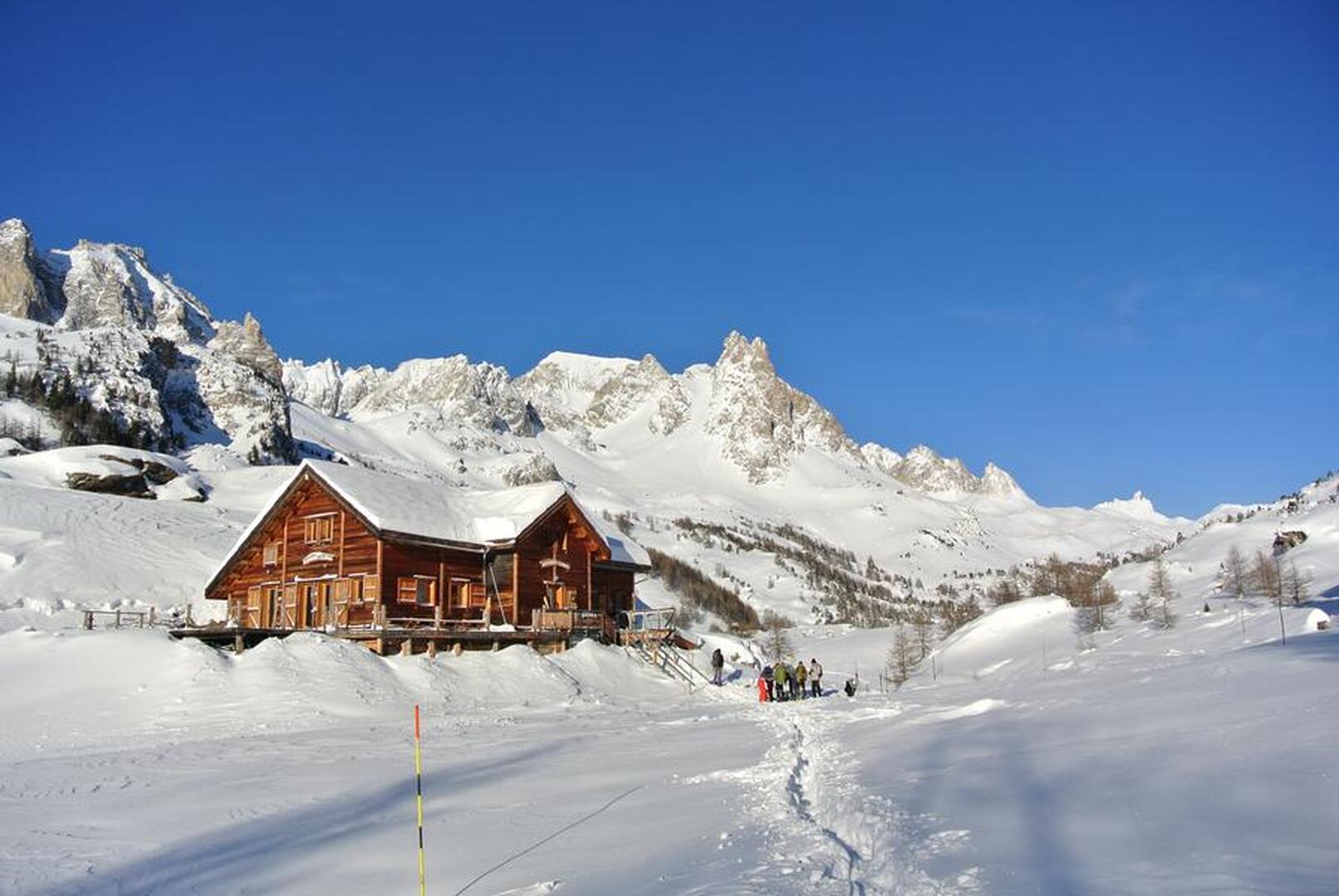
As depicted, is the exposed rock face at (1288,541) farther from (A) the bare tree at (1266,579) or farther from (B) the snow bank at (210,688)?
(B) the snow bank at (210,688)

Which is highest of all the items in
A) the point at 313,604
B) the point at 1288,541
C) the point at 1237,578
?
the point at 1288,541

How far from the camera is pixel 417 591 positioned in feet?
120

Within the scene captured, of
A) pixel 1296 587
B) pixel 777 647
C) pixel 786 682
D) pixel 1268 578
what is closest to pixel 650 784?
pixel 786 682

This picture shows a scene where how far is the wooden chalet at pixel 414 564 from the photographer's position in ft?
116

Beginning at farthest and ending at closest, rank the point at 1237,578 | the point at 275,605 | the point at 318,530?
the point at 1237,578
the point at 275,605
the point at 318,530

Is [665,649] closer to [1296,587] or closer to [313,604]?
[313,604]

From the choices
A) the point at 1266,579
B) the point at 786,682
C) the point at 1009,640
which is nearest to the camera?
the point at 786,682

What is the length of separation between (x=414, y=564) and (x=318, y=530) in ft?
13.5

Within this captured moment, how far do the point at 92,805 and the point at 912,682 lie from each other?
37285 mm

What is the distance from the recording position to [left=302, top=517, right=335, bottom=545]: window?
37.0m

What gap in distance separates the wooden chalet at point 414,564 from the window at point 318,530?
5 cm

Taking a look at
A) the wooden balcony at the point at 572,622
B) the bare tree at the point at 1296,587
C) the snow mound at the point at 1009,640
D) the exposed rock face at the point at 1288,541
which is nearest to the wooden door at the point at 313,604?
the wooden balcony at the point at 572,622

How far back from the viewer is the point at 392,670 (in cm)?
2809

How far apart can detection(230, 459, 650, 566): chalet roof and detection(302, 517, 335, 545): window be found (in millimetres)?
1647
